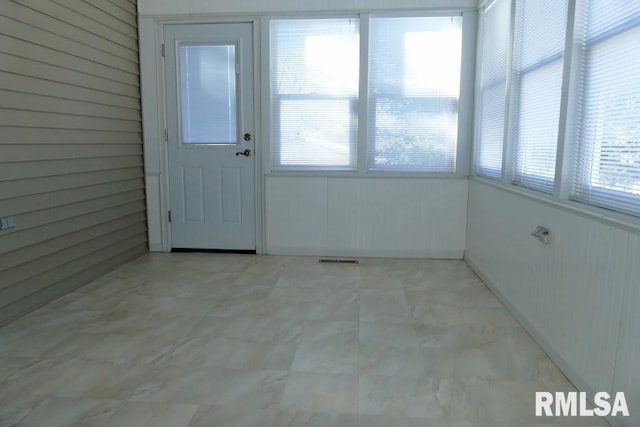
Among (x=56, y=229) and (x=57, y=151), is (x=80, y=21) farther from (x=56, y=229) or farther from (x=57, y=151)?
(x=56, y=229)

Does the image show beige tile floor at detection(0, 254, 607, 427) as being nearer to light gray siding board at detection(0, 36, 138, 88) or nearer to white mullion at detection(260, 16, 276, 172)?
white mullion at detection(260, 16, 276, 172)

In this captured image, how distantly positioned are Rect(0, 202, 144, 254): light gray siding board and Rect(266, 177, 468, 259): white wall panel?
1403 mm

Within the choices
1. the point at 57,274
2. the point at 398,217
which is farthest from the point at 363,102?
the point at 57,274

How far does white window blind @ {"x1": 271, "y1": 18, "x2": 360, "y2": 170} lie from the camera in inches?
169

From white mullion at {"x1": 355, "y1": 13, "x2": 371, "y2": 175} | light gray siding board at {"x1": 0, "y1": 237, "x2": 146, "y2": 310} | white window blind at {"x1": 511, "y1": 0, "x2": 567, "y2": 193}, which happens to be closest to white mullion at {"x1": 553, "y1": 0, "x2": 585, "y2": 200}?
white window blind at {"x1": 511, "y1": 0, "x2": 567, "y2": 193}

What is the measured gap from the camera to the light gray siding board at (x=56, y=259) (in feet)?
9.18

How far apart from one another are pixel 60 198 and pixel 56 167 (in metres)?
0.22

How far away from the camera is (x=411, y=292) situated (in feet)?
11.3

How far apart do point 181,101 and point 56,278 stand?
6.78 ft

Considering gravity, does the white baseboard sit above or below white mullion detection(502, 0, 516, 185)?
below

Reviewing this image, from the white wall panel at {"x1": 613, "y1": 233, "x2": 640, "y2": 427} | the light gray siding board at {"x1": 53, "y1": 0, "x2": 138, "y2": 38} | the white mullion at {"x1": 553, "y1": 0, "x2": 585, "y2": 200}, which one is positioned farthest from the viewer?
the light gray siding board at {"x1": 53, "y1": 0, "x2": 138, "y2": 38}

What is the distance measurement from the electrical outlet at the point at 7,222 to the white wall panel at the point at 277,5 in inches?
98.3

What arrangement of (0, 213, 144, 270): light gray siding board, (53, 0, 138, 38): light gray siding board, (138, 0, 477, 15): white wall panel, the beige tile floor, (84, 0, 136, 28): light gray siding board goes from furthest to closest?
1. (138, 0, 477, 15): white wall panel
2. (84, 0, 136, 28): light gray siding board
3. (53, 0, 138, 38): light gray siding board
4. (0, 213, 144, 270): light gray siding board
5. the beige tile floor

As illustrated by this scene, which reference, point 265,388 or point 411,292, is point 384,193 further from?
point 265,388
